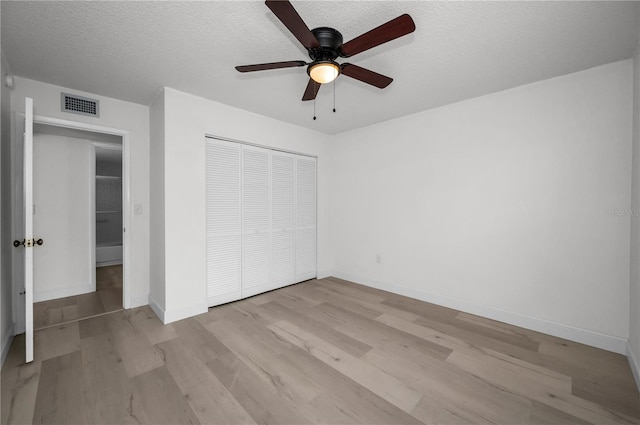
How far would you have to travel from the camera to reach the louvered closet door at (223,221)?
3285 millimetres

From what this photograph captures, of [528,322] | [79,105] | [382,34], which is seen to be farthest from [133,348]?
[528,322]

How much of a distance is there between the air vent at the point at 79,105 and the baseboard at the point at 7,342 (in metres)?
2.25

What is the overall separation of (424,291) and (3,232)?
4543 millimetres

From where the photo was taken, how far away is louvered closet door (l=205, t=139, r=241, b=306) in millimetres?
3285

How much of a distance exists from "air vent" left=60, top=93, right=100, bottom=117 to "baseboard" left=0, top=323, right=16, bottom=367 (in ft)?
7.39

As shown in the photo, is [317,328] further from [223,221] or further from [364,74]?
[364,74]

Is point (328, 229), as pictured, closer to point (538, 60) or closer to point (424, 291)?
point (424, 291)

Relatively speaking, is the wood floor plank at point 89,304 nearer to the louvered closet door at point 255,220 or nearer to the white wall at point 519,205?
the louvered closet door at point 255,220

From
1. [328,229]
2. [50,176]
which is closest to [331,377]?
[328,229]

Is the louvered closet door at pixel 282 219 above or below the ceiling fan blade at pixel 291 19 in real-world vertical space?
below

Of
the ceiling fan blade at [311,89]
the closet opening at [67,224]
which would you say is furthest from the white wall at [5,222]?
the ceiling fan blade at [311,89]

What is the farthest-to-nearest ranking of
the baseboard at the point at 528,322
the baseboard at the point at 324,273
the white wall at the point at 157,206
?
the baseboard at the point at 324,273
the white wall at the point at 157,206
the baseboard at the point at 528,322

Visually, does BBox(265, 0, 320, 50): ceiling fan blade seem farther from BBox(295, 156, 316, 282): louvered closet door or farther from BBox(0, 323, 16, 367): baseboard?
BBox(0, 323, 16, 367): baseboard

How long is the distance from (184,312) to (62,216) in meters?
2.43
